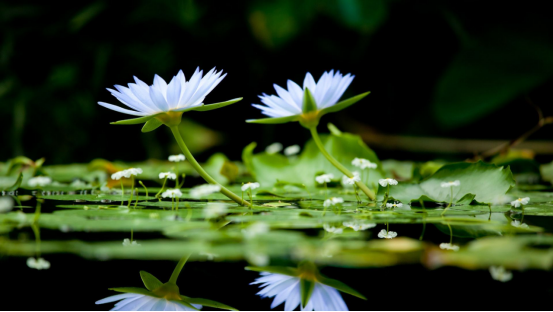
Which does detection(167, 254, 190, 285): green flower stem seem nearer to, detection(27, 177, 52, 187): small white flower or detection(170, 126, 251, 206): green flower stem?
detection(170, 126, 251, 206): green flower stem

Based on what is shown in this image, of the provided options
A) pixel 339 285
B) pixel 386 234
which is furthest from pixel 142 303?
pixel 386 234

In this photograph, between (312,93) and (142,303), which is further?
(312,93)

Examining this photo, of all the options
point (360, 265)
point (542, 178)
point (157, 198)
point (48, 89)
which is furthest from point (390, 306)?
point (48, 89)

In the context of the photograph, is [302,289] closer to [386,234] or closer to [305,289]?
[305,289]

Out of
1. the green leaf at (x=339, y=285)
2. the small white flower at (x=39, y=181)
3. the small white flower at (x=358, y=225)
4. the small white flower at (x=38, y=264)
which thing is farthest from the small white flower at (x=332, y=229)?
the small white flower at (x=39, y=181)

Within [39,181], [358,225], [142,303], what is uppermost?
[39,181]

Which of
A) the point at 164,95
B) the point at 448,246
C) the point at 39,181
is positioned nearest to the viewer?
the point at 448,246

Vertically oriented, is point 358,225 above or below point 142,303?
above

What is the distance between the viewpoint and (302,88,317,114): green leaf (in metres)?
0.57

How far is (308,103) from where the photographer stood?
58 centimetres

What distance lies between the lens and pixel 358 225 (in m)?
0.50

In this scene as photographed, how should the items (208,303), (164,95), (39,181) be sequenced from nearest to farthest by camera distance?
(208,303)
(164,95)
(39,181)

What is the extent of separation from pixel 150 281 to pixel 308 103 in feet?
1.07

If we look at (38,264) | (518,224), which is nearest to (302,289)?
(38,264)
